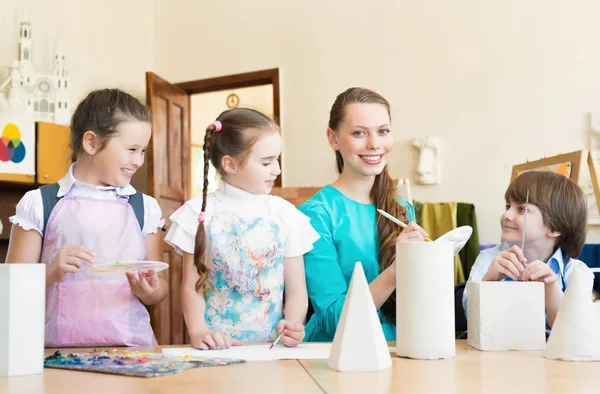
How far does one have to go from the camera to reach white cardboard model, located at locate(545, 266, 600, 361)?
3.53ft

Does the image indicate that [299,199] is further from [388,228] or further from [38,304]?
[38,304]

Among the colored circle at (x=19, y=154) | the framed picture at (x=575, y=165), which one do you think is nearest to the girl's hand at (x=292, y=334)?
the framed picture at (x=575, y=165)

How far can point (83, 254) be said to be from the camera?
1355 millimetres

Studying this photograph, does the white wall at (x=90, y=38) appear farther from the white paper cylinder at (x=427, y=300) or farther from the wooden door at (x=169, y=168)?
the white paper cylinder at (x=427, y=300)

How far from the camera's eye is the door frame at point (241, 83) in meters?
4.91

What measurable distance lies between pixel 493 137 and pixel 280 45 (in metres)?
1.61

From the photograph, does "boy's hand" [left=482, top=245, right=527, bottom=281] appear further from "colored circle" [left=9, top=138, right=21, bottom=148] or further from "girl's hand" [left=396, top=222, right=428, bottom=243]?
"colored circle" [left=9, top=138, right=21, bottom=148]

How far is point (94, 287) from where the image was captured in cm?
162

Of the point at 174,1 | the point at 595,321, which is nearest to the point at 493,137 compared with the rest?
the point at 174,1

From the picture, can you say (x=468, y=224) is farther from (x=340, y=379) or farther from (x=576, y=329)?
(x=340, y=379)

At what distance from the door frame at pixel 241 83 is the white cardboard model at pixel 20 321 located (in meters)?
3.83

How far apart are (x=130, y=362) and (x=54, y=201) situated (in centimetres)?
72

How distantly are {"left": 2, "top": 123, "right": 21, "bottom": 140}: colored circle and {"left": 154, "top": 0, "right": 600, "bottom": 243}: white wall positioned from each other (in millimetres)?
1657

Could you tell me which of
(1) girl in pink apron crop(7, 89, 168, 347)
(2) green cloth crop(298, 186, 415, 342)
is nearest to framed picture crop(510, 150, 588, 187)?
(2) green cloth crop(298, 186, 415, 342)
